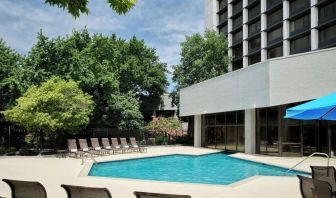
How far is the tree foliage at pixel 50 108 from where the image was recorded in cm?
2242

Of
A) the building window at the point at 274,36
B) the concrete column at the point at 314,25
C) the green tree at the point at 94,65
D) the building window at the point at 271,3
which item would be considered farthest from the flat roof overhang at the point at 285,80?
the building window at the point at 271,3

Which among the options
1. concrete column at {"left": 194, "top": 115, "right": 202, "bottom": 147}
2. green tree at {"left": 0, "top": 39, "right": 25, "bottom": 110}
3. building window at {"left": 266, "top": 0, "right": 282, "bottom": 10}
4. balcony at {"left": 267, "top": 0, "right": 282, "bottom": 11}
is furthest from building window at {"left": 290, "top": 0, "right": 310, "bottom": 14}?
green tree at {"left": 0, "top": 39, "right": 25, "bottom": 110}

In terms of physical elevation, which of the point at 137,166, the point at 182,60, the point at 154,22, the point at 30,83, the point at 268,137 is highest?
the point at 154,22

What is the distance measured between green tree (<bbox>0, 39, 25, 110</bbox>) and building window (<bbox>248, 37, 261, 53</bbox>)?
31849 mm

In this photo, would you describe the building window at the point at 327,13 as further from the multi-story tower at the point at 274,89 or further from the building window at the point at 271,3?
the building window at the point at 271,3

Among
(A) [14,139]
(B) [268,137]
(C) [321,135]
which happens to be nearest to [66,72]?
(A) [14,139]

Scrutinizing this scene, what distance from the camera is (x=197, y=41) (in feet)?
155

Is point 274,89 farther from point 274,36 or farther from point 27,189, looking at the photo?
point 274,36

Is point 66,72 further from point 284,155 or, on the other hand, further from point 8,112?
point 284,155

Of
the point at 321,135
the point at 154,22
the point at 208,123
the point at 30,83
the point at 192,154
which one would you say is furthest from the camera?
the point at 154,22

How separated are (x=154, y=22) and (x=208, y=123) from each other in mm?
19015

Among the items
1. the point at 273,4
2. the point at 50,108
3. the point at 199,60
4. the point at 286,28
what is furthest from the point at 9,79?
the point at 273,4

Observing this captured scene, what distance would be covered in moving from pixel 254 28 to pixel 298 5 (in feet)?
28.9

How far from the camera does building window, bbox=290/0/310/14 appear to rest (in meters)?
41.0
